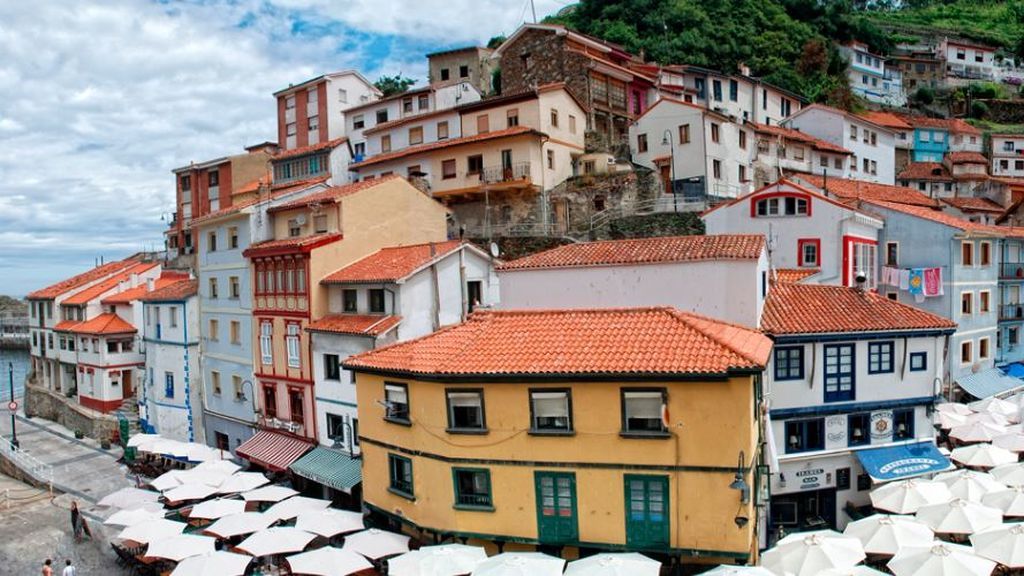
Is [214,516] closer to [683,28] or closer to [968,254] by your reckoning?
[968,254]

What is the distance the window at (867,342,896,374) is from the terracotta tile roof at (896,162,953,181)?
2042 inches

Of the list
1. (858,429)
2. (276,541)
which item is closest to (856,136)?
(858,429)

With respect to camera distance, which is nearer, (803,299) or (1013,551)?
(1013,551)

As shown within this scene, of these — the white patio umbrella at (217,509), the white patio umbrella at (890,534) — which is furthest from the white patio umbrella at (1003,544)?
the white patio umbrella at (217,509)

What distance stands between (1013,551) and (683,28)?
220 ft

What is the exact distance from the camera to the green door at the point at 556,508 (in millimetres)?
17234

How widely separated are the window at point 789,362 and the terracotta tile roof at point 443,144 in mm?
22414

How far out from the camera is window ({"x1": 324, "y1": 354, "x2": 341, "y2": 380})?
28031 millimetres

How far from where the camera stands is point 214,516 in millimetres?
23609

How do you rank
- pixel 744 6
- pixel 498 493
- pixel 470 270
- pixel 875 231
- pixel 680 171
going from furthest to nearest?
pixel 744 6
pixel 680 171
pixel 875 231
pixel 470 270
pixel 498 493

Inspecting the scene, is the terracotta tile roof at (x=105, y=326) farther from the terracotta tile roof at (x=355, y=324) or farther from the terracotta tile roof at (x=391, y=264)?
the terracotta tile roof at (x=391, y=264)

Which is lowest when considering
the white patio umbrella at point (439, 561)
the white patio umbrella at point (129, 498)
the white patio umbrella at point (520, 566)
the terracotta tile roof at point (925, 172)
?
the white patio umbrella at point (129, 498)

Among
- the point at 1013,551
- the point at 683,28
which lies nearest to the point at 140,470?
the point at 1013,551

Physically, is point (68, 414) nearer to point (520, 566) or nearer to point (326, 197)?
point (326, 197)
